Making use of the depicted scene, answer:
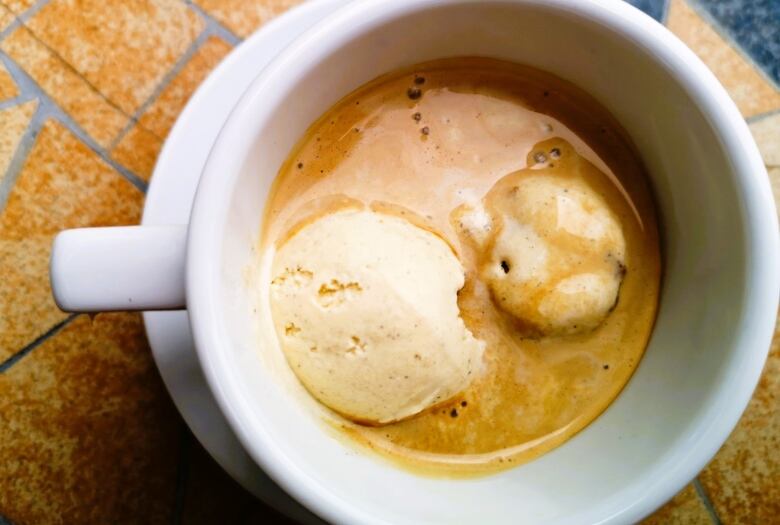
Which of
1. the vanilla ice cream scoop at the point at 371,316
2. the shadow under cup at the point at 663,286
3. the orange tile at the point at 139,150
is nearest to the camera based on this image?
the shadow under cup at the point at 663,286

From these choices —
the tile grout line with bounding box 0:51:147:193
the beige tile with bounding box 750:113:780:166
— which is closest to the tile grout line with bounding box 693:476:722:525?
the beige tile with bounding box 750:113:780:166

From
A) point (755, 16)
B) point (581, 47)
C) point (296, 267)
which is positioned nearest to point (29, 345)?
point (296, 267)

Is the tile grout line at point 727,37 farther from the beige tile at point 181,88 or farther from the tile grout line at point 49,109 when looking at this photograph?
the tile grout line at point 49,109

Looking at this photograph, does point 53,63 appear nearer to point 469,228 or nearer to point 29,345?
point 29,345

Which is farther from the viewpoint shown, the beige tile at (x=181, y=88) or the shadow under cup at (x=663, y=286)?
the beige tile at (x=181, y=88)

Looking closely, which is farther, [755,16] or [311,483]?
[755,16]

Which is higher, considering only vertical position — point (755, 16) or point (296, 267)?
point (755, 16)

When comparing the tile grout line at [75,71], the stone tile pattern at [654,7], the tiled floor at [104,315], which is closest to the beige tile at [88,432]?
the tiled floor at [104,315]
